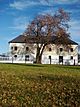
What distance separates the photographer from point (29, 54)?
299ft

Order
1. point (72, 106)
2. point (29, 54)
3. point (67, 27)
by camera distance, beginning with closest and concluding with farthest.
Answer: point (72, 106) → point (67, 27) → point (29, 54)

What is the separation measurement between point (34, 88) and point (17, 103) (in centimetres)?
323

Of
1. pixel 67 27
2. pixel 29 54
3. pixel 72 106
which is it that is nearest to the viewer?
pixel 72 106

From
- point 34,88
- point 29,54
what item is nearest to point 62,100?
point 34,88

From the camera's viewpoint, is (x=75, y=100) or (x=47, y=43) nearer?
(x=75, y=100)

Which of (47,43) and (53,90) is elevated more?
(47,43)

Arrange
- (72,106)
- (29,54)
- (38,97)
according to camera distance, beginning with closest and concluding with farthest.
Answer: (72,106) < (38,97) < (29,54)

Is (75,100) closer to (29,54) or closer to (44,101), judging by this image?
(44,101)

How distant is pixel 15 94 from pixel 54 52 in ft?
271

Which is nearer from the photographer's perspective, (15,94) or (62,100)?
(62,100)

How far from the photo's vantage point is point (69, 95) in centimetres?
1002

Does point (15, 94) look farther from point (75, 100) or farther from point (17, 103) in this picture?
point (75, 100)

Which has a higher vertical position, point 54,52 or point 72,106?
point 54,52

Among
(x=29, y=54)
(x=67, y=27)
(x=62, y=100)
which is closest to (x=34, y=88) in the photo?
(x=62, y=100)
